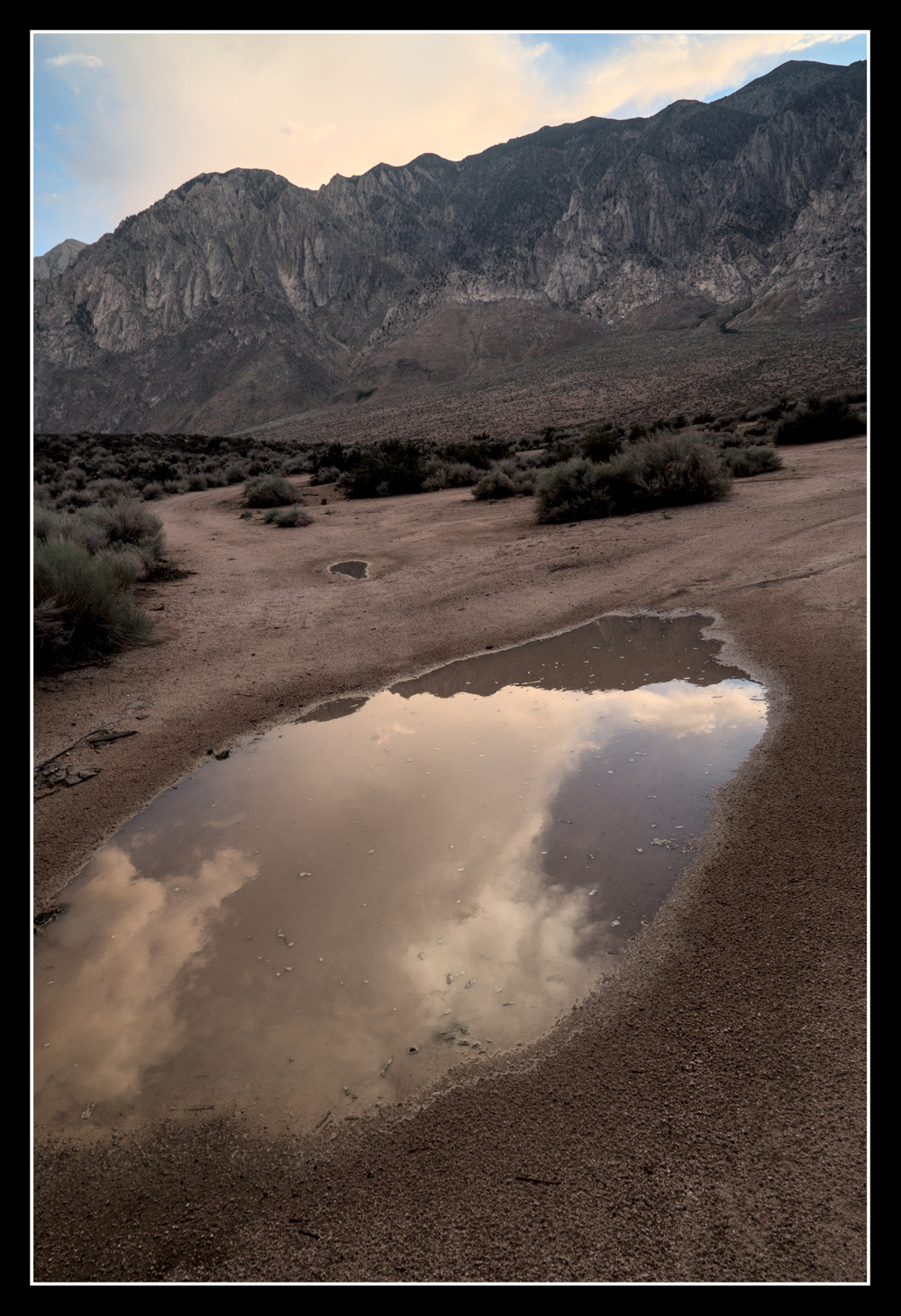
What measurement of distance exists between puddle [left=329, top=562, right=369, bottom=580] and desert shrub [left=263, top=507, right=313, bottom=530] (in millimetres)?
4955

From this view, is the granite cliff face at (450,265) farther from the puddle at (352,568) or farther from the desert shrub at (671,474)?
the puddle at (352,568)

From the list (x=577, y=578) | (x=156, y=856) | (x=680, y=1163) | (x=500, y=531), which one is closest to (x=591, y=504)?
(x=500, y=531)

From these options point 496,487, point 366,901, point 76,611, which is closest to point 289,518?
point 496,487

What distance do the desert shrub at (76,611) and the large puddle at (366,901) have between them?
303 cm

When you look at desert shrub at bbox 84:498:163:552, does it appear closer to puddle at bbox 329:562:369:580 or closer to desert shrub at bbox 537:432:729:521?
puddle at bbox 329:562:369:580

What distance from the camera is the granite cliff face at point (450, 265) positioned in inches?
4126

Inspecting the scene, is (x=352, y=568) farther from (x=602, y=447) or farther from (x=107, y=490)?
(x=107, y=490)

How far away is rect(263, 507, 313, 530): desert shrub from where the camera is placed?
16234 millimetres

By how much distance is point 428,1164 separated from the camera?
197cm

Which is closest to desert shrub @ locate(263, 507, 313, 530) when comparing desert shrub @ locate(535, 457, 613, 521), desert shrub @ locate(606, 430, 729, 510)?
desert shrub @ locate(535, 457, 613, 521)

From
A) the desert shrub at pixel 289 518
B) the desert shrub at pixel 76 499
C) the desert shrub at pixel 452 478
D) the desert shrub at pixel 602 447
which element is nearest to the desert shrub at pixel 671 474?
the desert shrub at pixel 602 447

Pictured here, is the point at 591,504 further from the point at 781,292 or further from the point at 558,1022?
the point at 781,292
